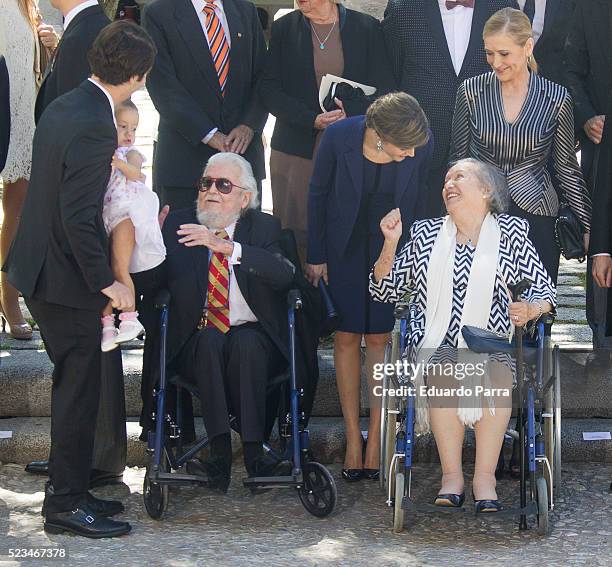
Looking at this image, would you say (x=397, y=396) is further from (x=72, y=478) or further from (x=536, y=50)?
(x=536, y=50)

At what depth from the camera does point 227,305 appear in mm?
5590

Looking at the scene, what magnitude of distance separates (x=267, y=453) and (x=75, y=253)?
120 centimetres

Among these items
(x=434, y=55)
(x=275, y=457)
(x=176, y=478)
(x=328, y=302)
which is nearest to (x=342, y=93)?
(x=434, y=55)

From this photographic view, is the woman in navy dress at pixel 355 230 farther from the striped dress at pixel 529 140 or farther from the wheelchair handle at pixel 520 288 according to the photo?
the wheelchair handle at pixel 520 288

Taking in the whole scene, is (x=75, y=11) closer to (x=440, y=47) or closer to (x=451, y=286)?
(x=440, y=47)

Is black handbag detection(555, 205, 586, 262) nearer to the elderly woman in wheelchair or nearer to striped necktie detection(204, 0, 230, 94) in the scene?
the elderly woman in wheelchair

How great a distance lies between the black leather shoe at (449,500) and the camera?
5.18 meters

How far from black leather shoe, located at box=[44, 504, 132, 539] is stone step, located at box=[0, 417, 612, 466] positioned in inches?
32.9

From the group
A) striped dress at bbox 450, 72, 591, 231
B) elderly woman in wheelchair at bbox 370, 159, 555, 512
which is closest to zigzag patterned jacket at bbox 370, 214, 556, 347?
elderly woman in wheelchair at bbox 370, 159, 555, 512

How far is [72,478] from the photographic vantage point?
202 inches

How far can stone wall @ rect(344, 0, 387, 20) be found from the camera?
296 inches

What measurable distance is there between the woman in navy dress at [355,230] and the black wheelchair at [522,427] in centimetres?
48

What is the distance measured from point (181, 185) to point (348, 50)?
101 cm

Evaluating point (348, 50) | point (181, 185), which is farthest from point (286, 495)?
point (348, 50)
